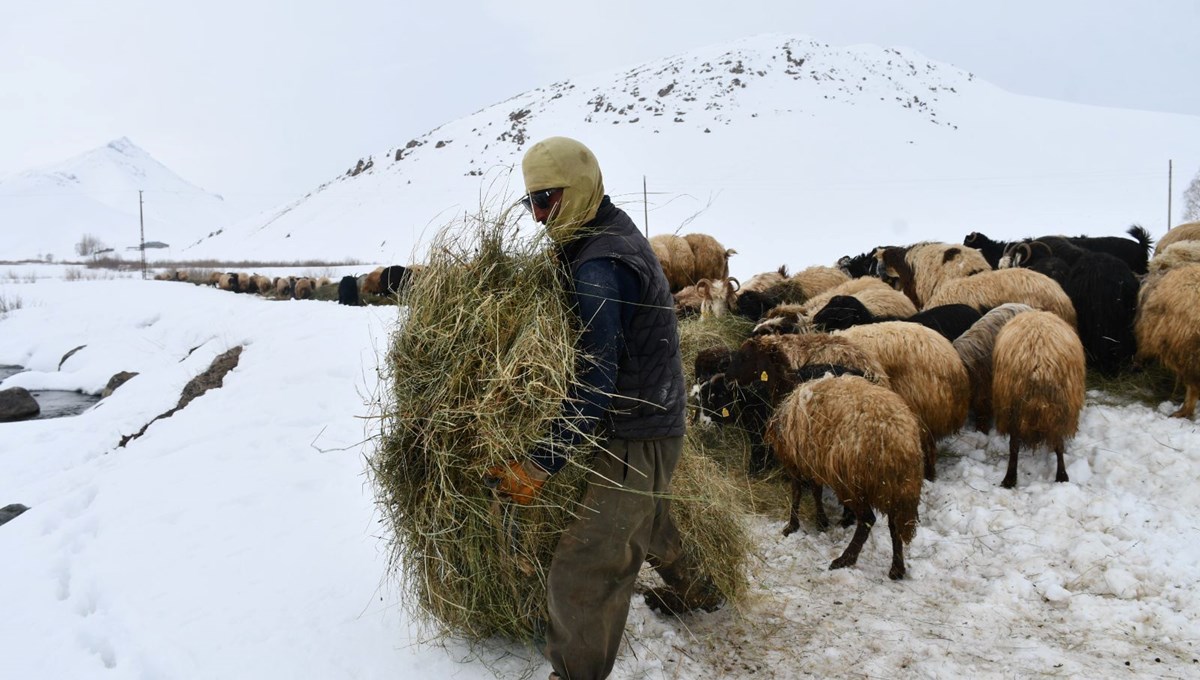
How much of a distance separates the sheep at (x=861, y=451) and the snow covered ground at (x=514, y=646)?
0.39m

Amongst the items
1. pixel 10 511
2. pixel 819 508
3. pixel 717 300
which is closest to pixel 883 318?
pixel 717 300

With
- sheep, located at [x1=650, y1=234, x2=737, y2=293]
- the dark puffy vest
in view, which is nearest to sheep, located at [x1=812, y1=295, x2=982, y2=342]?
the dark puffy vest

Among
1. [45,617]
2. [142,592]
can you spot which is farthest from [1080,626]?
[45,617]

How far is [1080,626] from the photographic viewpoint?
3.91 m

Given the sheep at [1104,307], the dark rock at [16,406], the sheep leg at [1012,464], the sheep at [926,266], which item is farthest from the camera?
the dark rock at [16,406]

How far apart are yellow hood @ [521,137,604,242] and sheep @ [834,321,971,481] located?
3764 mm

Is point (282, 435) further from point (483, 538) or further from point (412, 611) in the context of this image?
point (483, 538)

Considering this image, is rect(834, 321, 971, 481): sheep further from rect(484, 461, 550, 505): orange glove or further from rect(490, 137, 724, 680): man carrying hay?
rect(484, 461, 550, 505): orange glove

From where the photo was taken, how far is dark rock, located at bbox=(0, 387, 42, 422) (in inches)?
488

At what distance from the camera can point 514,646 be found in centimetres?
333

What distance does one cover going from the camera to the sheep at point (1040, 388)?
211 inches

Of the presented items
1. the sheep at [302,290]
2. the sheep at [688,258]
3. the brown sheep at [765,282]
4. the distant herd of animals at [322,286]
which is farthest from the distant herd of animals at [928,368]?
the sheep at [302,290]

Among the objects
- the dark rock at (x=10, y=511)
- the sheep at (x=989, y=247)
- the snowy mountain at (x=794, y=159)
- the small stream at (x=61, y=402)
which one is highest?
the snowy mountain at (x=794, y=159)

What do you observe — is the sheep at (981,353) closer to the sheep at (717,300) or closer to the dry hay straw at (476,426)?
the sheep at (717,300)
